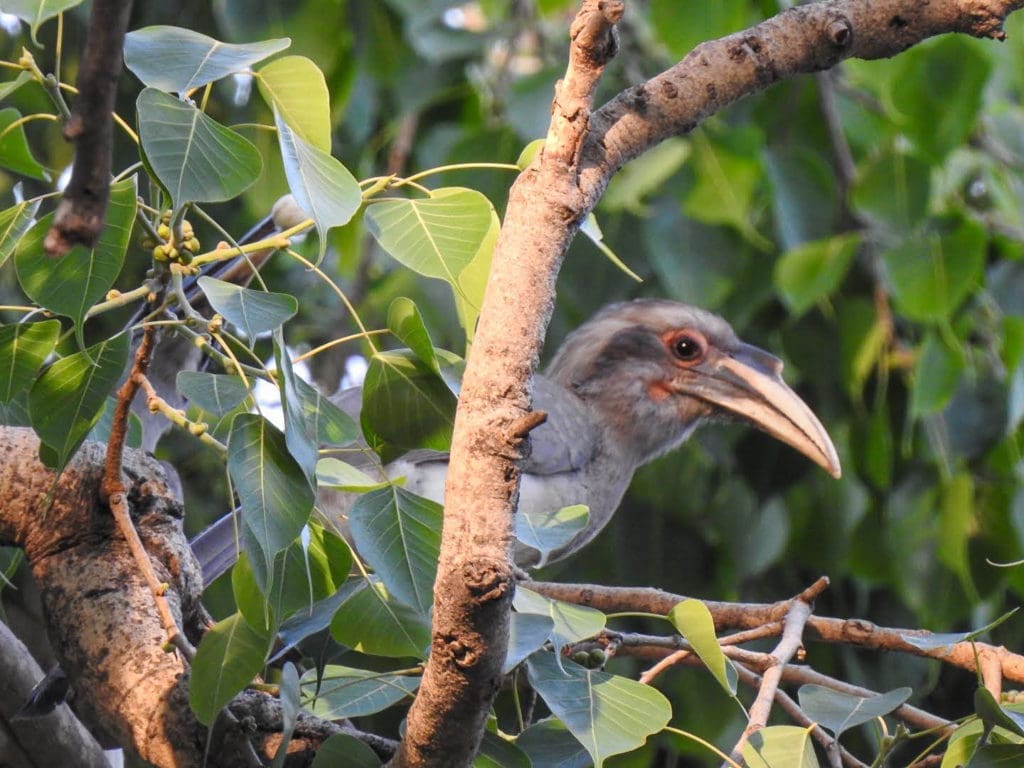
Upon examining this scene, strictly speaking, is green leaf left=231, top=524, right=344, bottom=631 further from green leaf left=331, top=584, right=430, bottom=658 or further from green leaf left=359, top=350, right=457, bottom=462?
green leaf left=359, top=350, right=457, bottom=462

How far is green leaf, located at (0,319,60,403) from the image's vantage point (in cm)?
189

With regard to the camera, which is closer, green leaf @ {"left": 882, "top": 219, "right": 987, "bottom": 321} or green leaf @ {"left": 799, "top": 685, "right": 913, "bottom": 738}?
green leaf @ {"left": 799, "top": 685, "right": 913, "bottom": 738}

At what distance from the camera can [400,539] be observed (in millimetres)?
1781

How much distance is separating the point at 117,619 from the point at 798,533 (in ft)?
11.2

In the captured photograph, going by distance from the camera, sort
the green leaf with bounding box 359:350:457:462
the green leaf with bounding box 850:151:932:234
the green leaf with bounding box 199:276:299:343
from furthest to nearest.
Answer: the green leaf with bounding box 850:151:932:234, the green leaf with bounding box 359:350:457:462, the green leaf with bounding box 199:276:299:343

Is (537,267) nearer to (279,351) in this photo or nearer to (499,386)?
(499,386)

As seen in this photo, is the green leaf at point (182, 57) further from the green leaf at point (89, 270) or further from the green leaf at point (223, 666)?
the green leaf at point (223, 666)

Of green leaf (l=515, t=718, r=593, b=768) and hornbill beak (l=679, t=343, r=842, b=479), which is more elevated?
green leaf (l=515, t=718, r=593, b=768)

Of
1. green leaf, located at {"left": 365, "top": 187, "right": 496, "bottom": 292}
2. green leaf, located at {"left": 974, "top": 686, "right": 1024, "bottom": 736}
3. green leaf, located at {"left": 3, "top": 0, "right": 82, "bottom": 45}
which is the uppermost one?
green leaf, located at {"left": 3, "top": 0, "right": 82, "bottom": 45}

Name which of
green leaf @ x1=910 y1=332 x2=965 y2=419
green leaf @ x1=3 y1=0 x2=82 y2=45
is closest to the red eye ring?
green leaf @ x1=910 y1=332 x2=965 y2=419

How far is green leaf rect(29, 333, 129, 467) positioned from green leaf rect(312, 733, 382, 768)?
0.52 meters

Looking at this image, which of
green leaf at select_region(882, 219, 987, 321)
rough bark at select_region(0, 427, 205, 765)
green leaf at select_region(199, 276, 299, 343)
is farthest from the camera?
green leaf at select_region(882, 219, 987, 321)

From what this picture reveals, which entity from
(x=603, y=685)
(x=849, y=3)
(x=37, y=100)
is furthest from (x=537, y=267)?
(x=37, y=100)

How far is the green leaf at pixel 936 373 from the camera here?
425cm
